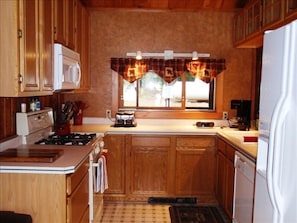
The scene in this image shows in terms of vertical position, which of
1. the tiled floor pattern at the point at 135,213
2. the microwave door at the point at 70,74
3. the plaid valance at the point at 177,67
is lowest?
the tiled floor pattern at the point at 135,213

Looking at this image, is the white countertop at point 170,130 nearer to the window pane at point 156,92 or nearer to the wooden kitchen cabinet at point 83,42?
the window pane at point 156,92

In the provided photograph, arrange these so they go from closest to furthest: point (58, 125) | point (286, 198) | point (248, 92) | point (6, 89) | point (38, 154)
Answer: point (286, 198), point (6, 89), point (38, 154), point (58, 125), point (248, 92)

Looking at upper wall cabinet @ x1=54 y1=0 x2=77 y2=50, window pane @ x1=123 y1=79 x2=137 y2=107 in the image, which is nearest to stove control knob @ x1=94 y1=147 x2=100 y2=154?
upper wall cabinet @ x1=54 y1=0 x2=77 y2=50

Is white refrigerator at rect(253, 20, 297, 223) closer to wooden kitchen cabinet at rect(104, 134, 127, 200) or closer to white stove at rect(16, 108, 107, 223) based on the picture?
white stove at rect(16, 108, 107, 223)

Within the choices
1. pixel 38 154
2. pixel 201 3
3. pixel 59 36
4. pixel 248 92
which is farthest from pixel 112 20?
pixel 38 154

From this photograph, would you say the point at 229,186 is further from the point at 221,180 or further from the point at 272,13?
the point at 272,13

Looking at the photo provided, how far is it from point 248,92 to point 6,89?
323 cm

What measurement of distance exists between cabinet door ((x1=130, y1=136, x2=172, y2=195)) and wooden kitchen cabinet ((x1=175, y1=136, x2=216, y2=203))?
134 mm

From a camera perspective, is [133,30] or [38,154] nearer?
[38,154]

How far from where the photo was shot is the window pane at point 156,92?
4.38m

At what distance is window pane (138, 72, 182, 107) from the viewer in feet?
14.4

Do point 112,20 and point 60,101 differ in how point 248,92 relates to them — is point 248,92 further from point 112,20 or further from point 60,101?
point 60,101

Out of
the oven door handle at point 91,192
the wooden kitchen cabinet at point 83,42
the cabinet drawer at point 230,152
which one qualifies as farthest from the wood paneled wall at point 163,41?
the oven door handle at point 91,192

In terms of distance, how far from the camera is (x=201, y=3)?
4.16 m
